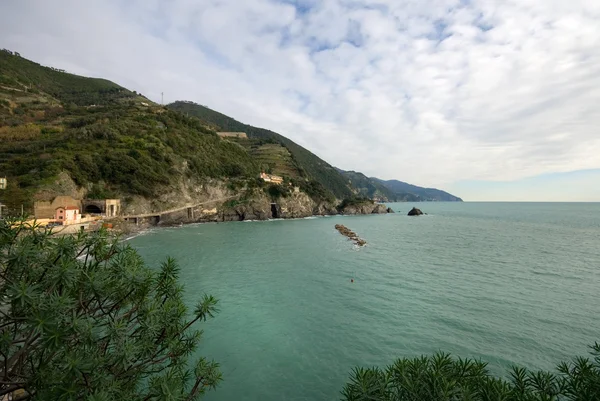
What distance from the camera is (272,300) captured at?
19094 millimetres

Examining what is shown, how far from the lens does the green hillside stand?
168 ft

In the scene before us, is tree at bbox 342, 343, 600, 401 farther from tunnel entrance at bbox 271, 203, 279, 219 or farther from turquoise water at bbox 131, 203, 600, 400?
tunnel entrance at bbox 271, 203, 279, 219

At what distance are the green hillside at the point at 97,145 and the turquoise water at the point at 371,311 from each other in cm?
3337

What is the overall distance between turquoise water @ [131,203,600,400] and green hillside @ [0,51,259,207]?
1314 inches

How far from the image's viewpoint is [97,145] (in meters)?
61.8

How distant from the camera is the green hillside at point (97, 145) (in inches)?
2014

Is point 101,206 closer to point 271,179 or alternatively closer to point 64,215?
point 64,215

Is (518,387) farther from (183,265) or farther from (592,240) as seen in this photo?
(592,240)

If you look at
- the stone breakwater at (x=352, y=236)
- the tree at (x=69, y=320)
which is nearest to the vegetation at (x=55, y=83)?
the stone breakwater at (x=352, y=236)

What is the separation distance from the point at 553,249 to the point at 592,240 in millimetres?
17299

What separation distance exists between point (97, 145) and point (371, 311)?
7170 cm

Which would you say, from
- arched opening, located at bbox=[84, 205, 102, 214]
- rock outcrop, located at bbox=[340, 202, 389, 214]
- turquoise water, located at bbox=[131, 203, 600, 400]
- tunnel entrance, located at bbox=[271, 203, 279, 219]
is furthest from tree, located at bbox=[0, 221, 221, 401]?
rock outcrop, located at bbox=[340, 202, 389, 214]

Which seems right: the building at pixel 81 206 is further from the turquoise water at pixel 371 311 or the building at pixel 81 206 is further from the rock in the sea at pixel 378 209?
the rock in the sea at pixel 378 209

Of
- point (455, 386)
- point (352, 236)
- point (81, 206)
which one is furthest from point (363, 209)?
point (455, 386)
